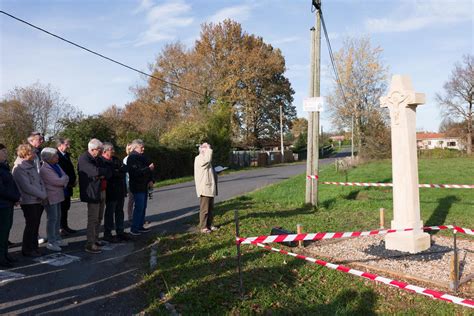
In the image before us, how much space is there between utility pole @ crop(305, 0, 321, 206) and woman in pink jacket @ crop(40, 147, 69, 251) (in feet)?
21.2

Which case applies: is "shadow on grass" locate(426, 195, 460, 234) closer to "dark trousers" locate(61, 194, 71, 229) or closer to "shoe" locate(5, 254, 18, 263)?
"dark trousers" locate(61, 194, 71, 229)

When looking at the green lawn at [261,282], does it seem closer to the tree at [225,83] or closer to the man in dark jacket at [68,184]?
the man in dark jacket at [68,184]

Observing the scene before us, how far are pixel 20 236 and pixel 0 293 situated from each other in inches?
130

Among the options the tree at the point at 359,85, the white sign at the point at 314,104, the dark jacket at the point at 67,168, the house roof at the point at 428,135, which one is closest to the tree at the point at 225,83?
the tree at the point at 359,85

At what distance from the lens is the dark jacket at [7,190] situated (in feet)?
18.1

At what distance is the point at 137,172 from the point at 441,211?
737 cm

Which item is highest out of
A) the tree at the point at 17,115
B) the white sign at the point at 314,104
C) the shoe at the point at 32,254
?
the tree at the point at 17,115

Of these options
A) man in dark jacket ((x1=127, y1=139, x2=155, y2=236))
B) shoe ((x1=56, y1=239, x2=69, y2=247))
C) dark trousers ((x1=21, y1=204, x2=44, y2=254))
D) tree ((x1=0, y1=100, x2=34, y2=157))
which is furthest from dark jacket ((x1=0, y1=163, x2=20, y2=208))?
tree ((x1=0, y1=100, x2=34, y2=157))

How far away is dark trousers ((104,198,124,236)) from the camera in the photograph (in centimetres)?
715

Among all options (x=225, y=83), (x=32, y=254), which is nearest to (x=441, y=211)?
(x=32, y=254)

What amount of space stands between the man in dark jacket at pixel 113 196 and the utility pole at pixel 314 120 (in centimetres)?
541

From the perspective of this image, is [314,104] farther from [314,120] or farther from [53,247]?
[53,247]

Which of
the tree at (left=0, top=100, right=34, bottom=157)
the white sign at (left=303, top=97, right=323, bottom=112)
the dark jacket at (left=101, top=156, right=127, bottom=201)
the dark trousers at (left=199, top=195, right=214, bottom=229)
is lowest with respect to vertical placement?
the dark trousers at (left=199, top=195, right=214, bottom=229)

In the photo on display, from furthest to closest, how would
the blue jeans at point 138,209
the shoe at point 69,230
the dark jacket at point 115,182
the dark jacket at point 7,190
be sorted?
the shoe at point 69,230
the blue jeans at point 138,209
the dark jacket at point 115,182
the dark jacket at point 7,190
